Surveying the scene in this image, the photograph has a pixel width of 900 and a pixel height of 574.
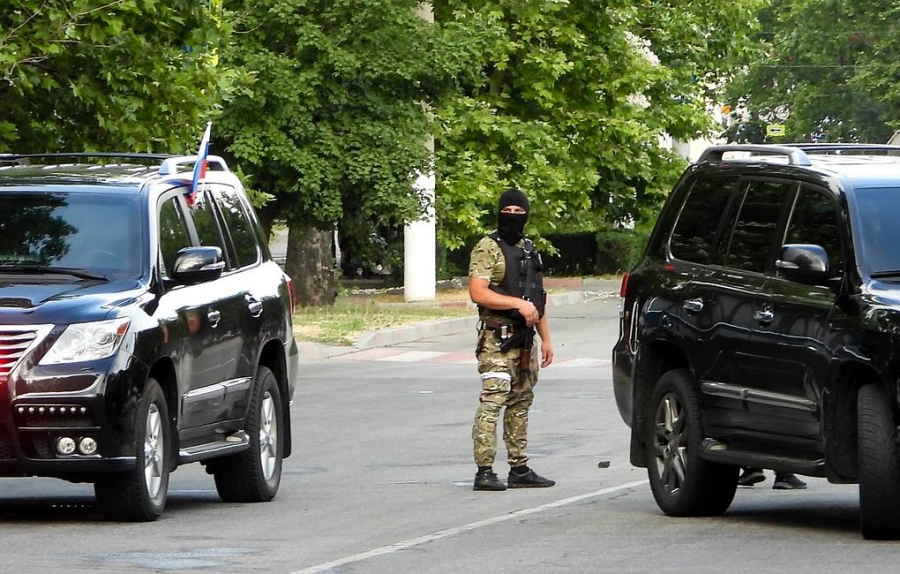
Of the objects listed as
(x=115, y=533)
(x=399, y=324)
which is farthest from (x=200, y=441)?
(x=399, y=324)

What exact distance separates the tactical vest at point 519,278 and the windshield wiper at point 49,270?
271 centimetres

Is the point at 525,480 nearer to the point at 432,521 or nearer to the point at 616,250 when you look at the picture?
the point at 432,521

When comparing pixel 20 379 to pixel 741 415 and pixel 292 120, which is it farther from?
pixel 292 120

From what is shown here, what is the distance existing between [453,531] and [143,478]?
1.61 metres

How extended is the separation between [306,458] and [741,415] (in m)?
5.71

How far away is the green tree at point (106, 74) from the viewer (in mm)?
17328

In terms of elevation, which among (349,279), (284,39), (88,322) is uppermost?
(284,39)

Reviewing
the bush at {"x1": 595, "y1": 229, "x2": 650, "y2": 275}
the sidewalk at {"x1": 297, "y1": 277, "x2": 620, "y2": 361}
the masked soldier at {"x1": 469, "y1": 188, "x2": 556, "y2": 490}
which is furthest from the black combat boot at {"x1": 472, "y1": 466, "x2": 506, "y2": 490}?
the bush at {"x1": 595, "y1": 229, "x2": 650, "y2": 275}

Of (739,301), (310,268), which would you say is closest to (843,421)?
(739,301)

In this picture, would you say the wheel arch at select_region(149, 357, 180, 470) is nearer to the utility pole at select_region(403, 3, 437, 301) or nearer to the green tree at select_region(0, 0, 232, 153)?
the green tree at select_region(0, 0, 232, 153)

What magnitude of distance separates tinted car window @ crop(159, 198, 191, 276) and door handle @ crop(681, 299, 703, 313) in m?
2.78

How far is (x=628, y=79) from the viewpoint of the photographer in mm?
35438

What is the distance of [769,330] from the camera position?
32.4 ft

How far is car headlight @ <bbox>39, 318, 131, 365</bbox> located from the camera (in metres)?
9.95
